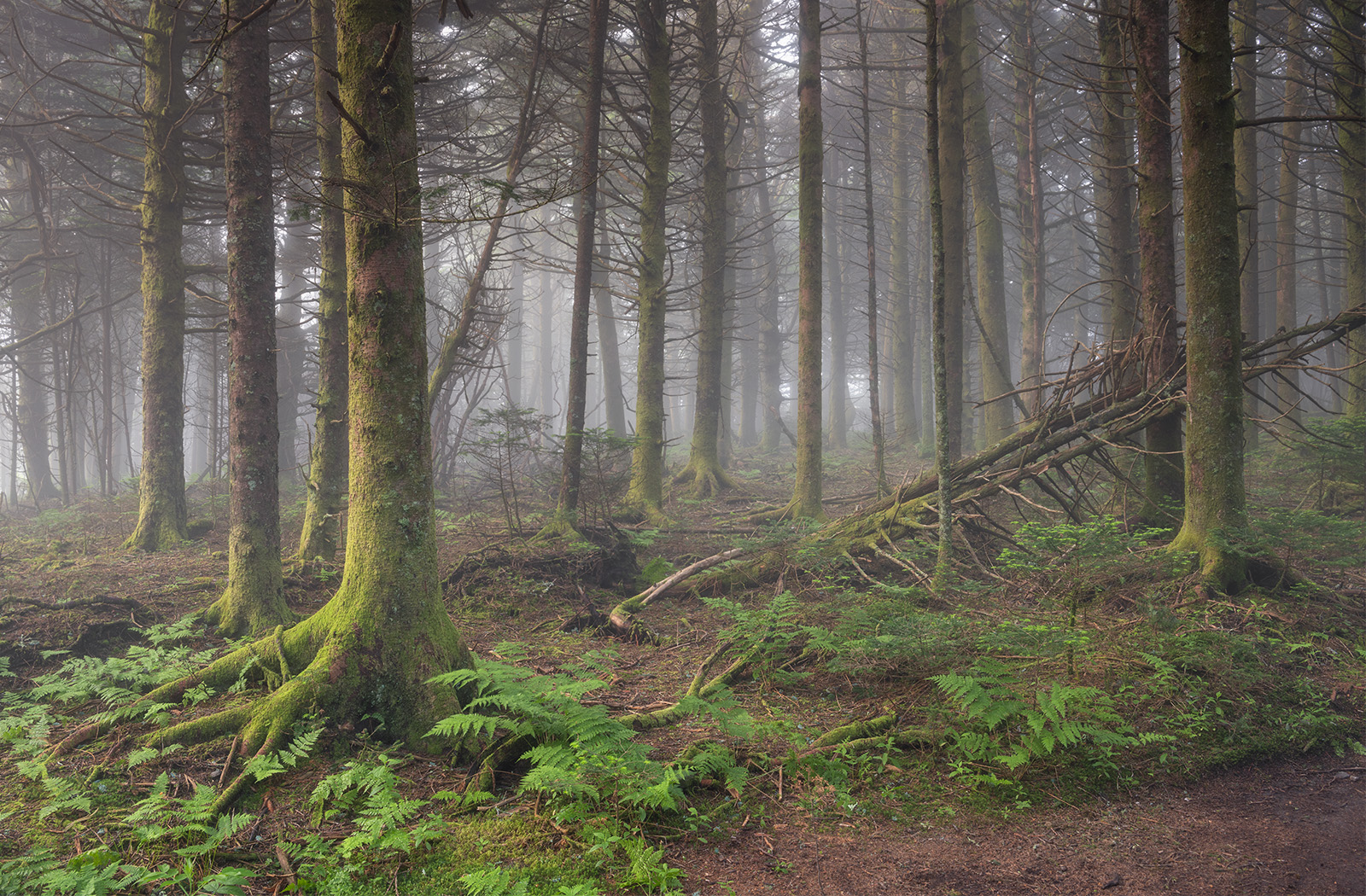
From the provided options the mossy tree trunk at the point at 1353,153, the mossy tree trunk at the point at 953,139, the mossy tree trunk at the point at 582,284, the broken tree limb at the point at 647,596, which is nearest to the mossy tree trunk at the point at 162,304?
the mossy tree trunk at the point at 582,284

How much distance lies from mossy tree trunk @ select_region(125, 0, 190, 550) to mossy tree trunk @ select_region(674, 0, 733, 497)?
8361mm

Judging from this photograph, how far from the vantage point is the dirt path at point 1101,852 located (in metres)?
2.80

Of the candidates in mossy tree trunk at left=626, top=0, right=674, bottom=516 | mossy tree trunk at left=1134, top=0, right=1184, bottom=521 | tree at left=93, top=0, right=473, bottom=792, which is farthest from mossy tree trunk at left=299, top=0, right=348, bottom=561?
mossy tree trunk at left=1134, top=0, right=1184, bottom=521

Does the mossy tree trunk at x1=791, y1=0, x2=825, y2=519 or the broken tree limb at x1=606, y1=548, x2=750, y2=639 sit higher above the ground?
the mossy tree trunk at x1=791, y1=0, x2=825, y2=519

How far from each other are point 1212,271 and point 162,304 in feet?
43.2

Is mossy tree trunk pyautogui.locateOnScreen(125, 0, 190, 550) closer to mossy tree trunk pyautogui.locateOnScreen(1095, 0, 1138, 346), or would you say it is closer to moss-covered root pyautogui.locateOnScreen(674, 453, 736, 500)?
moss-covered root pyautogui.locateOnScreen(674, 453, 736, 500)

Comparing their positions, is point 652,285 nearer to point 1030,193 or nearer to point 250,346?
point 250,346

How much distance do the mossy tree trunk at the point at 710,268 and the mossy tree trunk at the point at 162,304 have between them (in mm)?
8361

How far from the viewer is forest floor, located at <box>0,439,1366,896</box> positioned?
288 cm

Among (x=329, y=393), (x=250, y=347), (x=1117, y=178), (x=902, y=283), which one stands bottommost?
(x=329, y=393)

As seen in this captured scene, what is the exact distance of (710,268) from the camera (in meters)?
14.3

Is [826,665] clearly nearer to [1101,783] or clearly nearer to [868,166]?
[1101,783]

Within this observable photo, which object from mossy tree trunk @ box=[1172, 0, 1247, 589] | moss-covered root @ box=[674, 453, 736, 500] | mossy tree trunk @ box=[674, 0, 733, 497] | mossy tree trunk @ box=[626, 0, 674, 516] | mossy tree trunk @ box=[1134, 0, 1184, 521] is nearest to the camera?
mossy tree trunk @ box=[1172, 0, 1247, 589]

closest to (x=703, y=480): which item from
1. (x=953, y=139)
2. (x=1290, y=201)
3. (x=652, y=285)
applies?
(x=652, y=285)
